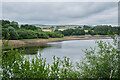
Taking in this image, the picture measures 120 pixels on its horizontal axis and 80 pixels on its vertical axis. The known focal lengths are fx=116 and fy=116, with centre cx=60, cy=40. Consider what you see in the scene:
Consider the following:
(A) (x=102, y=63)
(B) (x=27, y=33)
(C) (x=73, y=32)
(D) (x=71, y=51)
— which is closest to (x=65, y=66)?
(A) (x=102, y=63)

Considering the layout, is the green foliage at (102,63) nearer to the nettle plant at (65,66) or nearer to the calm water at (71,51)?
the nettle plant at (65,66)

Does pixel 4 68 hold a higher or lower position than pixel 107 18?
lower

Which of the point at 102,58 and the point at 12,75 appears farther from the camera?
the point at 102,58

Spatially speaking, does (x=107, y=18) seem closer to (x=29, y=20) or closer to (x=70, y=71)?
(x=70, y=71)

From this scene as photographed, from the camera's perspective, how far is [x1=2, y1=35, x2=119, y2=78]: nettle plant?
4.46 feet

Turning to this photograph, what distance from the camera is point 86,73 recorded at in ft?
4.80

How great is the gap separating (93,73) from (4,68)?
1.10 meters

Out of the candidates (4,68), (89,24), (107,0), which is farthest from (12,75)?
(89,24)

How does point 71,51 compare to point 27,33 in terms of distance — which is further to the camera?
point 27,33

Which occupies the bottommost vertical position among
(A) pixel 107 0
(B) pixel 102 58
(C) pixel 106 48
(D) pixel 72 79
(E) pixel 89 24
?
(D) pixel 72 79

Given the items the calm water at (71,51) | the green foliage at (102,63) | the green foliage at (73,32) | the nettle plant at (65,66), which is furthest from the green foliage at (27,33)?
the green foliage at (102,63)

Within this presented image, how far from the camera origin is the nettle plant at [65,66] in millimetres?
1358

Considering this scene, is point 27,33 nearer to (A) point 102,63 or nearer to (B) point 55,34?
(B) point 55,34

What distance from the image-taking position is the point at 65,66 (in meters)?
1.53
